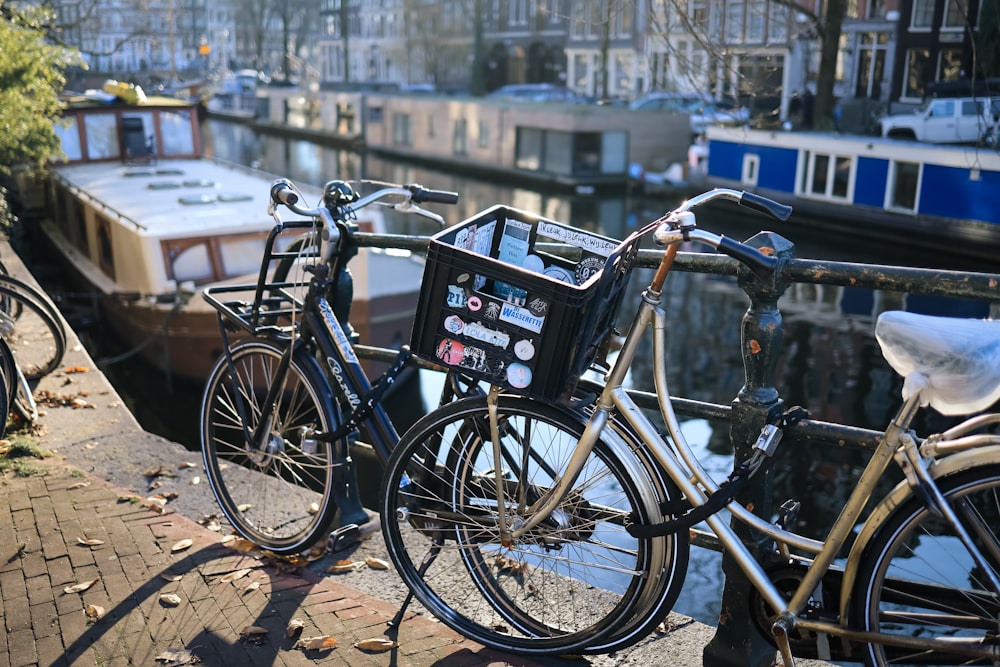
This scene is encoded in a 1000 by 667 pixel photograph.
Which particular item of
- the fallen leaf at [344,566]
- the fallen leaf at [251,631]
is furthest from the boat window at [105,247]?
the fallen leaf at [251,631]

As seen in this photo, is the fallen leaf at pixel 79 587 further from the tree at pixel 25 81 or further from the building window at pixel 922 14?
the building window at pixel 922 14

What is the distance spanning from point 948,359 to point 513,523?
120 centimetres

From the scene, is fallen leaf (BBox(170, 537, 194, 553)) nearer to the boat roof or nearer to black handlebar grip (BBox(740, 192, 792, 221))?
black handlebar grip (BBox(740, 192, 792, 221))

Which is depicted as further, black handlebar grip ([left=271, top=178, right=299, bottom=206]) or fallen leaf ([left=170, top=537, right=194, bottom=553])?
fallen leaf ([left=170, top=537, right=194, bottom=553])

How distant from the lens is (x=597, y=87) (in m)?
46.4

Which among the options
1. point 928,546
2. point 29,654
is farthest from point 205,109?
point 29,654

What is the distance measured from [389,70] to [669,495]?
70196 millimetres

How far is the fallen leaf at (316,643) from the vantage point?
8.97 feet

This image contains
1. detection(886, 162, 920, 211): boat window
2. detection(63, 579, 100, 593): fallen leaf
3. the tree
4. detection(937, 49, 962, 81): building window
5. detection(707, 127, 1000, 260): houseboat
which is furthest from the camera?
detection(937, 49, 962, 81): building window

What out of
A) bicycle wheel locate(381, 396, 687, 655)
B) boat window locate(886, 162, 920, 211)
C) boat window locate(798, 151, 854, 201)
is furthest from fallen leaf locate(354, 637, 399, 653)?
boat window locate(798, 151, 854, 201)

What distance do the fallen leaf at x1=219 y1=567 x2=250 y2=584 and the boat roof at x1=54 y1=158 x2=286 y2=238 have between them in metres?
8.56

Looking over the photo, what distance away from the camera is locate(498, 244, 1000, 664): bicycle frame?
2.00 meters

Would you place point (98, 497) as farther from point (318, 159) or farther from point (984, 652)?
point (318, 159)

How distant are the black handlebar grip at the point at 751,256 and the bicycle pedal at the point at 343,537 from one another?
66.9 inches
